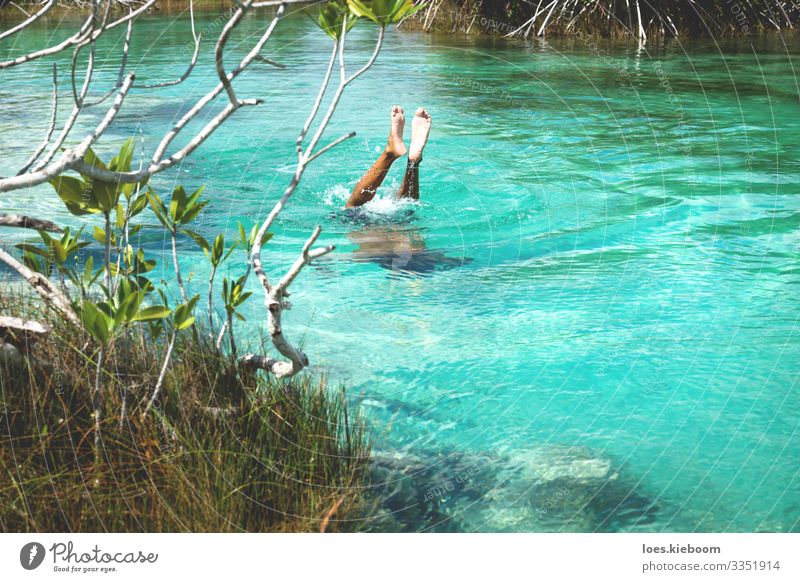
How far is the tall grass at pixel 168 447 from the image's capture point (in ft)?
8.48

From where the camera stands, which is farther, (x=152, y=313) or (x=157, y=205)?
(x=157, y=205)

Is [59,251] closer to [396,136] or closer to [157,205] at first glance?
[157,205]

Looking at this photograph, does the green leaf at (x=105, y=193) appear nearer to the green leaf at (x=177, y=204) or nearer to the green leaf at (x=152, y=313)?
the green leaf at (x=177, y=204)

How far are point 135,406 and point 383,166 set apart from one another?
3.67 meters

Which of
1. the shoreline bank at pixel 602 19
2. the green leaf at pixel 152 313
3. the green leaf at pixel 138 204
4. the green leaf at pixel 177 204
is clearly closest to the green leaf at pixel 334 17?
the green leaf at pixel 177 204

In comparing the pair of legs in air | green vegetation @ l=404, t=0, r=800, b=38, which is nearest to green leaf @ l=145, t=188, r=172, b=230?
the pair of legs in air

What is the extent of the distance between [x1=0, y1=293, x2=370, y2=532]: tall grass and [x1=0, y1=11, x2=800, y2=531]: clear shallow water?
0.39m

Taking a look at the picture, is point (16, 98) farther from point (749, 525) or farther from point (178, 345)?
point (749, 525)

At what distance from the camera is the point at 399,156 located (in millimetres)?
6098

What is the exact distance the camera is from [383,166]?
6.27 meters

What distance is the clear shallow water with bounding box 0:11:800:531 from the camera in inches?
135

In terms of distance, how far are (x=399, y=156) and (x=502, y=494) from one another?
3300 mm

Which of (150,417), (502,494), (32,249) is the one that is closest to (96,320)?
(150,417)
